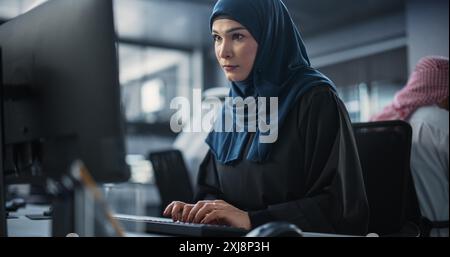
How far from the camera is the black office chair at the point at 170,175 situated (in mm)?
2064

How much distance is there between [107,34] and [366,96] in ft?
14.3

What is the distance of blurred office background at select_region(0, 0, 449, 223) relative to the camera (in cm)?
403

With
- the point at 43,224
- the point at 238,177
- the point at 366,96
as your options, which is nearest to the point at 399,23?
the point at 366,96

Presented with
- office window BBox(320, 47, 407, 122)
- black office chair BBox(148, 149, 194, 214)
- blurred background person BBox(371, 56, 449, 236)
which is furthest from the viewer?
office window BBox(320, 47, 407, 122)

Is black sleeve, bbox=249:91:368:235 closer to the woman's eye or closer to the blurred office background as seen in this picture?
the woman's eye

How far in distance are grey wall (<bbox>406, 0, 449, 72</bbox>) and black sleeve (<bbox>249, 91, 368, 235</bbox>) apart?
288cm

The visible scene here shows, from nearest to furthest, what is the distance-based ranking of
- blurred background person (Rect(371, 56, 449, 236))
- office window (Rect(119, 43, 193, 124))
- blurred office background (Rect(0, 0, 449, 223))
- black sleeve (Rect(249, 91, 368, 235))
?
black sleeve (Rect(249, 91, 368, 235))
blurred background person (Rect(371, 56, 449, 236))
blurred office background (Rect(0, 0, 449, 223))
office window (Rect(119, 43, 193, 124))

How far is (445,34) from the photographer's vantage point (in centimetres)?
357

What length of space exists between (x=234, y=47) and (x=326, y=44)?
4.12m

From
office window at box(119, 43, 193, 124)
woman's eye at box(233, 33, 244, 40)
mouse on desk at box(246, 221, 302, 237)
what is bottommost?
mouse on desk at box(246, 221, 302, 237)

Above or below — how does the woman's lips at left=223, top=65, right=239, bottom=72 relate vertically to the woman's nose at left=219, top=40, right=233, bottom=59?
below

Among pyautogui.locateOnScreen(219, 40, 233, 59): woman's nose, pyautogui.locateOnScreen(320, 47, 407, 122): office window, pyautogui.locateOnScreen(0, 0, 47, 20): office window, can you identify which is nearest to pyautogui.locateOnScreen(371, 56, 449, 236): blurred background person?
pyautogui.locateOnScreen(219, 40, 233, 59): woman's nose

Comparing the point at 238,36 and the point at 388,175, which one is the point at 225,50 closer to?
the point at 238,36

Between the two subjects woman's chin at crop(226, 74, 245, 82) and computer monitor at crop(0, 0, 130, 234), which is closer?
computer monitor at crop(0, 0, 130, 234)
